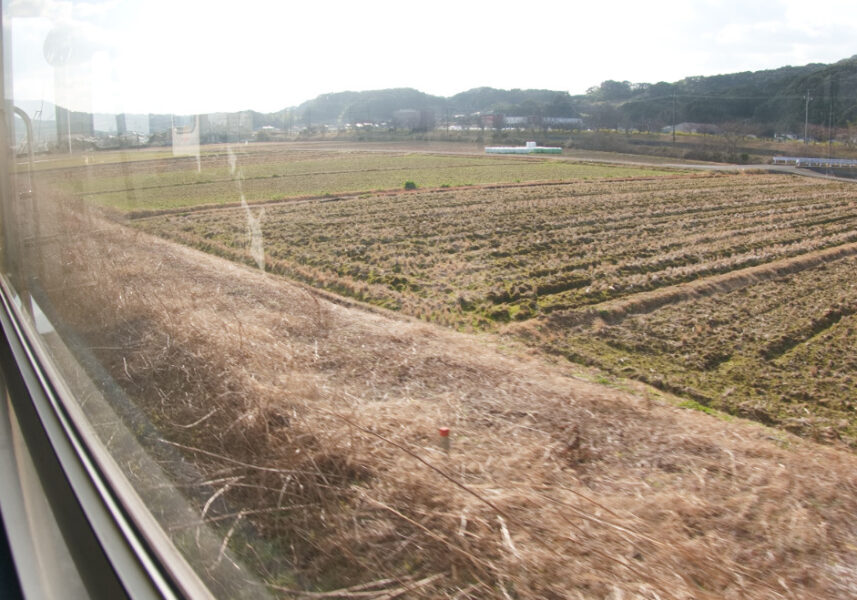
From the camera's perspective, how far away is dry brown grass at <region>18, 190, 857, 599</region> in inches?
53.6

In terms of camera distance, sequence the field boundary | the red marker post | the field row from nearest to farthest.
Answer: the red marker post → the field row → the field boundary

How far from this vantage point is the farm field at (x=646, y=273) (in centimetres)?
294

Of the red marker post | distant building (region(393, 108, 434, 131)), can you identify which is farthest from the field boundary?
distant building (region(393, 108, 434, 131))

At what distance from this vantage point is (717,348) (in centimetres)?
360

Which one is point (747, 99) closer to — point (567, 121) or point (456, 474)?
point (456, 474)

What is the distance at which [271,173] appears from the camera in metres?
13.9

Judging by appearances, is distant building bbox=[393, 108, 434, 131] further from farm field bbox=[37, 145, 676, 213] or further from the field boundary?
the field boundary

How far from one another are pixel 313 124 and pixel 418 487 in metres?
6.34

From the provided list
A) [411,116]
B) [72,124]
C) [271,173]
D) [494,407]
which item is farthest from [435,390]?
[271,173]

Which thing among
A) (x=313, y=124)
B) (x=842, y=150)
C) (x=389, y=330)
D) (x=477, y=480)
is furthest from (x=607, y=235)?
(x=477, y=480)

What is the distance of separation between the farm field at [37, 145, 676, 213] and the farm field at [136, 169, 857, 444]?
47 centimetres

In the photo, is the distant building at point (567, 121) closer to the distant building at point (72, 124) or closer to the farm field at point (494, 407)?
the farm field at point (494, 407)

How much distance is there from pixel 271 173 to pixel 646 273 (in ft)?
32.9

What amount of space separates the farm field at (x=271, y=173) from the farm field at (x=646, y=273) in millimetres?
468
